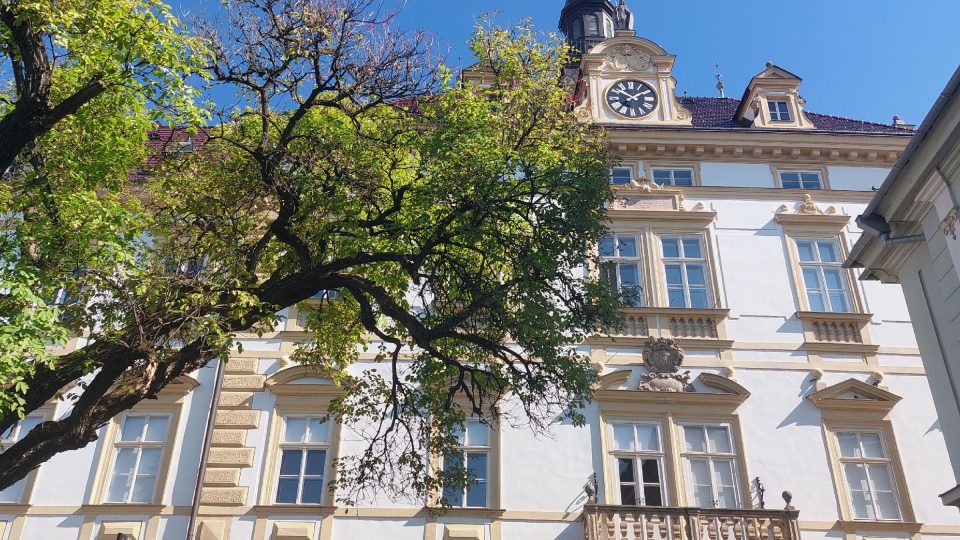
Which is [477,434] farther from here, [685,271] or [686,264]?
[686,264]

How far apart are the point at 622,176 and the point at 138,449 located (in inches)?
456

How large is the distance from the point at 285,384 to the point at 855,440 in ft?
35.2

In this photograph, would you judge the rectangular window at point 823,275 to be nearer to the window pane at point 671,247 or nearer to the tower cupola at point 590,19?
the window pane at point 671,247

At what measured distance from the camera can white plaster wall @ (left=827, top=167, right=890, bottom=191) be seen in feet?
59.9

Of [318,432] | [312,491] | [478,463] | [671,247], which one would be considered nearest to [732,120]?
[671,247]

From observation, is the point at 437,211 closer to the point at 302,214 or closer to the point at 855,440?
the point at 302,214

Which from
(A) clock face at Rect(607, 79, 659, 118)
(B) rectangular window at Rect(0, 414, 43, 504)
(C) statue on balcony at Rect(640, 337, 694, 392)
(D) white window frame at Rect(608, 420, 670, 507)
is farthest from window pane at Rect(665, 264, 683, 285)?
(B) rectangular window at Rect(0, 414, 43, 504)

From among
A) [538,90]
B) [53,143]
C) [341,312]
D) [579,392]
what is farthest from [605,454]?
[53,143]

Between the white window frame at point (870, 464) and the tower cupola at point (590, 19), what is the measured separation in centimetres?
1964

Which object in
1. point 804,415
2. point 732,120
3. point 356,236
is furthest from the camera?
point 732,120

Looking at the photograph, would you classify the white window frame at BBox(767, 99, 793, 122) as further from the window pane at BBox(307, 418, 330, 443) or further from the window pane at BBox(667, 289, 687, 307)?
the window pane at BBox(307, 418, 330, 443)

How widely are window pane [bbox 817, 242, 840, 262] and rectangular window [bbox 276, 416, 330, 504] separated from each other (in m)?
11.0

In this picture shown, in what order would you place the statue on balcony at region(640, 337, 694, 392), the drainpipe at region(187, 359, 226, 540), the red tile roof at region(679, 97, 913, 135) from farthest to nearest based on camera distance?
the red tile roof at region(679, 97, 913, 135) < the statue on balcony at region(640, 337, 694, 392) < the drainpipe at region(187, 359, 226, 540)

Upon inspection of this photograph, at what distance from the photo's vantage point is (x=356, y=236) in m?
10.4
